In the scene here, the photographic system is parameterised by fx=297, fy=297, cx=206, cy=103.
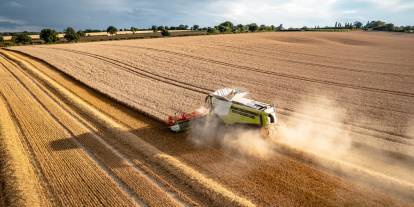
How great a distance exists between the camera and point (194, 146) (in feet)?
43.8

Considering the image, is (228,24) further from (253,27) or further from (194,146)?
(194,146)

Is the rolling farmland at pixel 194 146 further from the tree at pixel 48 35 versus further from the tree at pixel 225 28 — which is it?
the tree at pixel 225 28

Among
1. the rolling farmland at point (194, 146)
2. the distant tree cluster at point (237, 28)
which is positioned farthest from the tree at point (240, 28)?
the rolling farmland at point (194, 146)

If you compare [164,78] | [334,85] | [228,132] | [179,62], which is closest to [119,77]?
[164,78]

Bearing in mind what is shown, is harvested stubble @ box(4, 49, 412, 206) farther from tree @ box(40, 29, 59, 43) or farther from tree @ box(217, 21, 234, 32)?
tree @ box(217, 21, 234, 32)

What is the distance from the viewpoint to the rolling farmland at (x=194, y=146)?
32.4ft

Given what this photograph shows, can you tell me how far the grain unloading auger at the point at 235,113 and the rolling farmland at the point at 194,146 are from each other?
692mm

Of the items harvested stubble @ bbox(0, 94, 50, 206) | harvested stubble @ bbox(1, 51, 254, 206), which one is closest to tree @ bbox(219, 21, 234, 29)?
harvested stubble @ bbox(1, 51, 254, 206)

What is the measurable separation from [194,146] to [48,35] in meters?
89.3

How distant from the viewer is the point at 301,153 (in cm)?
1226

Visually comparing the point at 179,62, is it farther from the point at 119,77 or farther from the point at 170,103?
the point at 170,103

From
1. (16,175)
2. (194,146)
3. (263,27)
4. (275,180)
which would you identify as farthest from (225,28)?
(16,175)

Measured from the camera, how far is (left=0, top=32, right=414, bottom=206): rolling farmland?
9.88 meters

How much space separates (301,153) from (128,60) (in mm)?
29701
